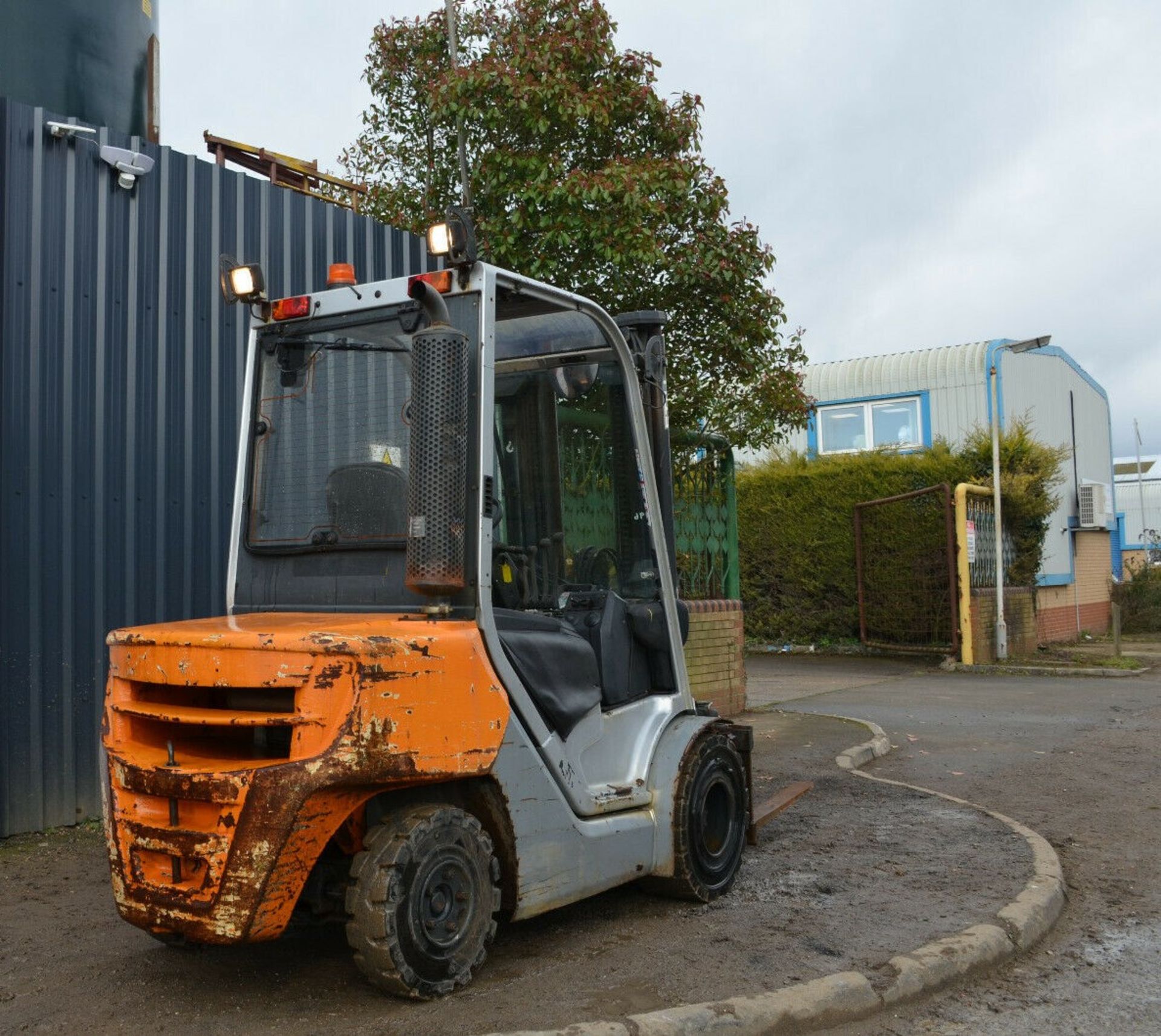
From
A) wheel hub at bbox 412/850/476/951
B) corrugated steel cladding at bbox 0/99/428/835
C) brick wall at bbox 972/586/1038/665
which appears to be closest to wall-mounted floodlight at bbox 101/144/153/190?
corrugated steel cladding at bbox 0/99/428/835

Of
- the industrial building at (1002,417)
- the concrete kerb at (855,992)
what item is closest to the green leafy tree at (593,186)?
the concrete kerb at (855,992)

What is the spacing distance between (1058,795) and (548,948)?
4.99 metres

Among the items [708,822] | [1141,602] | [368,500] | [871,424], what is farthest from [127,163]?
[1141,602]

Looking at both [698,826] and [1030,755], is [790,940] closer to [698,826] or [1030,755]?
[698,826]

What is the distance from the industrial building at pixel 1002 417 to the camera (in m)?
25.2

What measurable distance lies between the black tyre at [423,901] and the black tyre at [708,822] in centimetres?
117

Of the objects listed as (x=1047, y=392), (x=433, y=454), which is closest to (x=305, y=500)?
(x=433, y=454)

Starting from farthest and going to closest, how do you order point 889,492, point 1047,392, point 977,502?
point 1047,392 < point 889,492 < point 977,502

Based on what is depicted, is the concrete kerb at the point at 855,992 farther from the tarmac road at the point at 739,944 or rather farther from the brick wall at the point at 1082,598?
the brick wall at the point at 1082,598

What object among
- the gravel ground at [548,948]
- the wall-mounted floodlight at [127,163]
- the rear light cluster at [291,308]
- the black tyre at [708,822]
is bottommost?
the gravel ground at [548,948]

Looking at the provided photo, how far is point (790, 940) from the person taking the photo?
486cm

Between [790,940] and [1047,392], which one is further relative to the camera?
[1047,392]

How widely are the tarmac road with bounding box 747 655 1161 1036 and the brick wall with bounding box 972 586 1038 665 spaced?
1156mm

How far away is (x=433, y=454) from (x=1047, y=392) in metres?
25.3
